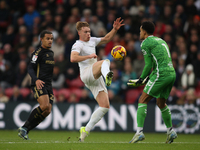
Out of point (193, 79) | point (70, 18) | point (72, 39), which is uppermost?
point (70, 18)

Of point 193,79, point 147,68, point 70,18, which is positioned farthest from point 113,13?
point 147,68

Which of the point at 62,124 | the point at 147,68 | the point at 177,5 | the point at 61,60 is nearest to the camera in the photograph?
the point at 147,68

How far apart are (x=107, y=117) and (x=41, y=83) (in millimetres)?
4284

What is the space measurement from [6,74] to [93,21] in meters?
3.98

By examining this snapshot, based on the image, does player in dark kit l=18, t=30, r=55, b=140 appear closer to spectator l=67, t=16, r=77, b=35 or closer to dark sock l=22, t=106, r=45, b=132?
dark sock l=22, t=106, r=45, b=132

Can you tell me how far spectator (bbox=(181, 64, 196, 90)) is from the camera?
1138 cm

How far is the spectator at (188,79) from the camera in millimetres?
11375

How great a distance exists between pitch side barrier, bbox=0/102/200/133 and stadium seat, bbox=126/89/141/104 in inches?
28.5

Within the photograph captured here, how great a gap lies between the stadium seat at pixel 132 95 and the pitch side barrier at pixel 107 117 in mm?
723

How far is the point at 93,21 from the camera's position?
13.6 meters

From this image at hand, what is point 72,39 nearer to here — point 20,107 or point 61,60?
point 61,60

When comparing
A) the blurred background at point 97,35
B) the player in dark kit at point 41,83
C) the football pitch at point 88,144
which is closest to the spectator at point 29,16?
the blurred background at point 97,35

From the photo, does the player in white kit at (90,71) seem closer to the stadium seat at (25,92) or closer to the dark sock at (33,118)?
the dark sock at (33,118)

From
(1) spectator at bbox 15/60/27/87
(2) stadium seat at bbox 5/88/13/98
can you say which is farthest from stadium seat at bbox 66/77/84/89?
(2) stadium seat at bbox 5/88/13/98
